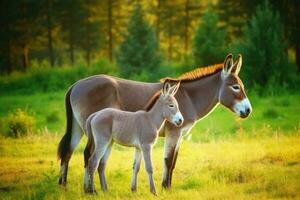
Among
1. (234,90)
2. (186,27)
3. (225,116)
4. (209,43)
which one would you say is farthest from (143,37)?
(234,90)

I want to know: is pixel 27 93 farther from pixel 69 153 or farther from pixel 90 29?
pixel 69 153

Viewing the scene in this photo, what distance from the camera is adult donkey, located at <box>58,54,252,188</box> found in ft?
20.4

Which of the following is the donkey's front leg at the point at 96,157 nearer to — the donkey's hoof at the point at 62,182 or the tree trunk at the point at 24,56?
the donkey's hoof at the point at 62,182

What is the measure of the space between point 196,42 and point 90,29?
2.90 m

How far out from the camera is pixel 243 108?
6.23m

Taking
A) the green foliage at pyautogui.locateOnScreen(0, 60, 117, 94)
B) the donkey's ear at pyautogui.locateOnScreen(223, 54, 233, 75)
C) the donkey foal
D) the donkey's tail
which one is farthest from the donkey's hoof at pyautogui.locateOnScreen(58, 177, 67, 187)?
the green foliage at pyautogui.locateOnScreen(0, 60, 117, 94)

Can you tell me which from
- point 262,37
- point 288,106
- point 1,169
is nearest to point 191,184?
point 1,169

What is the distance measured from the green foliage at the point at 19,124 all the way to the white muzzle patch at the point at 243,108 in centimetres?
447

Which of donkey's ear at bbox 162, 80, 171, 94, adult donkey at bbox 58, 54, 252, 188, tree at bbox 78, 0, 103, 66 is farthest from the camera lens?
tree at bbox 78, 0, 103, 66

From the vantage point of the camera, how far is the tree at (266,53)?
9.13 meters

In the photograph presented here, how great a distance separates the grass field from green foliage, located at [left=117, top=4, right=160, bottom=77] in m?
5.31

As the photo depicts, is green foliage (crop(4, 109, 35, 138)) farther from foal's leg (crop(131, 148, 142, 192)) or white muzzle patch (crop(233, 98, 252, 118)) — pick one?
white muzzle patch (crop(233, 98, 252, 118))

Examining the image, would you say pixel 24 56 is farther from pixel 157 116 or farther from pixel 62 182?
pixel 157 116

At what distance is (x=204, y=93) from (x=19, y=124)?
14.1 feet
